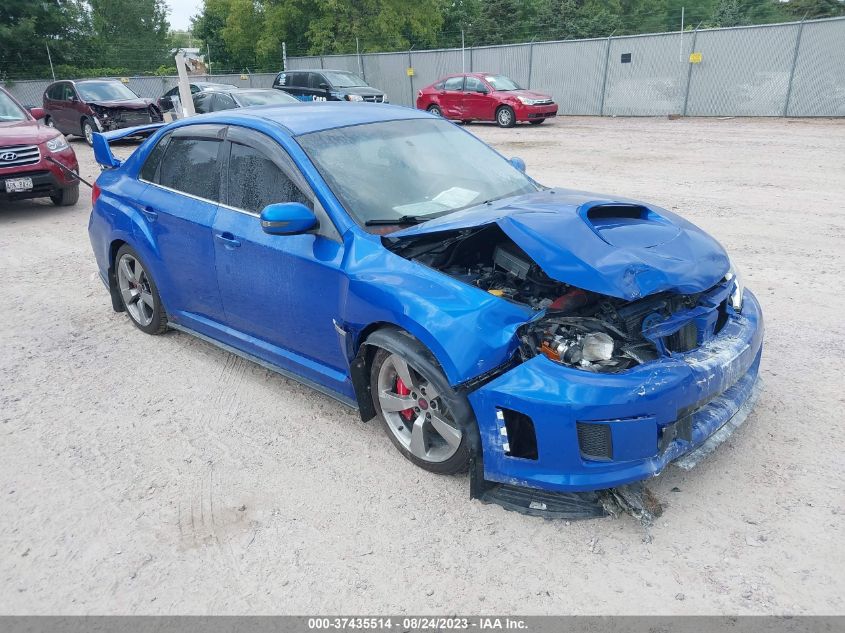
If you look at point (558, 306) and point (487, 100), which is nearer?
point (558, 306)

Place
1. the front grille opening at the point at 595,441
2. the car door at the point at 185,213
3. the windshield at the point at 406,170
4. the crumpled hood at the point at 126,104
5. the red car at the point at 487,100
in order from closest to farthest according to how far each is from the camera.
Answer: the front grille opening at the point at 595,441
the windshield at the point at 406,170
the car door at the point at 185,213
the crumpled hood at the point at 126,104
the red car at the point at 487,100

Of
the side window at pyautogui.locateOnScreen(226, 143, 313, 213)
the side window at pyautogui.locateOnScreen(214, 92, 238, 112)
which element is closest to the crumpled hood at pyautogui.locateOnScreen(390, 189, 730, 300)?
the side window at pyautogui.locateOnScreen(226, 143, 313, 213)

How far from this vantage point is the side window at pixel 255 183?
3875mm

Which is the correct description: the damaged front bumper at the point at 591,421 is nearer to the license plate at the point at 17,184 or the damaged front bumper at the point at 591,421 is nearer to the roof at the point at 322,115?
the roof at the point at 322,115

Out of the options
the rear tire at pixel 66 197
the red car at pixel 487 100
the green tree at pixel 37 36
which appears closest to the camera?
the rear tire at pixel 66 197

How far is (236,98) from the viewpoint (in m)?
15.4

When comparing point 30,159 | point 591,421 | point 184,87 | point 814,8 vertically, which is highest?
point 814,8

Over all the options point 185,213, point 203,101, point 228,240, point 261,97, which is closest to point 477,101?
point 261,97

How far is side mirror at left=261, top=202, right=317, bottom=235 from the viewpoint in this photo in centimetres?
347

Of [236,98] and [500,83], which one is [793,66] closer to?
[500,83]

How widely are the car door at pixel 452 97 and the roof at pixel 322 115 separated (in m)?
17.2

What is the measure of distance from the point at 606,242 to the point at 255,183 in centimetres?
218

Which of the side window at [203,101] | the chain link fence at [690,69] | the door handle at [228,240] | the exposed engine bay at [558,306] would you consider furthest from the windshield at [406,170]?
the chain link fence at [690,69]

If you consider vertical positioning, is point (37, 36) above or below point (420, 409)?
above
